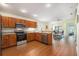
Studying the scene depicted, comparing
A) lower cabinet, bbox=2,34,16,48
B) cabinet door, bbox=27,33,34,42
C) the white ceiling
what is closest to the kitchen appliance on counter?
cabinet door, bbox=27,33,34,42

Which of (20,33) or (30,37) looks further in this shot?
(20,33)

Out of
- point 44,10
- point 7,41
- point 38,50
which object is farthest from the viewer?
point 7,41

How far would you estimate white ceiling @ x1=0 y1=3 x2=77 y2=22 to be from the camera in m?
2.29

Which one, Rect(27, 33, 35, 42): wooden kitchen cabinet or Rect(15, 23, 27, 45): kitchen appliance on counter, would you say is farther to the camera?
Rect(15, 23, 27, 45): kitchen appliance on counter

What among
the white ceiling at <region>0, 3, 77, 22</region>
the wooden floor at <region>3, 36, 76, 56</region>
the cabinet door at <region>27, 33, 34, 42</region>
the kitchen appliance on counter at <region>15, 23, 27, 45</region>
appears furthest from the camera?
the kitchen appliance on counter at <region>15, 23, 27, 45</region>

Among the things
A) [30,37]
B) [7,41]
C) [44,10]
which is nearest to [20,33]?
[30,37]

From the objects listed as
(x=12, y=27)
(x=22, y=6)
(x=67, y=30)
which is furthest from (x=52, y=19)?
(x=12, y=27)

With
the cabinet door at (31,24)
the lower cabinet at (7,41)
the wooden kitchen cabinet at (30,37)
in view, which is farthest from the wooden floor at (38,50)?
the cabinet door at (31,24)

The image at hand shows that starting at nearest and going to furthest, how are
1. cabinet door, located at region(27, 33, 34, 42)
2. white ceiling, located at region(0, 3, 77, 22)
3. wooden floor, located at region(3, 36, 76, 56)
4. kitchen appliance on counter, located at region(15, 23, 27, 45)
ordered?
white ceiling, located at region(0, 3, 77, 22), wooden floor, located at region(3, 36, 76, 56), cabinet door, located at region(27, 33, 34, 42), kitchen appliance on counter, located at region(15, 23, 27, 45)

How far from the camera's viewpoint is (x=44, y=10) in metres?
2.51

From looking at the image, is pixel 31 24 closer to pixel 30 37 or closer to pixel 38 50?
pixel 30 37

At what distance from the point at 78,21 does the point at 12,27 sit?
6.76 ft

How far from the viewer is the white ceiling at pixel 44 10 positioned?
229 cm

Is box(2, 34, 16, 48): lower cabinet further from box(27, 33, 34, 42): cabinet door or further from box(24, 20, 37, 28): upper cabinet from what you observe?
box(24, 20, 37, 28): upper cabinet
